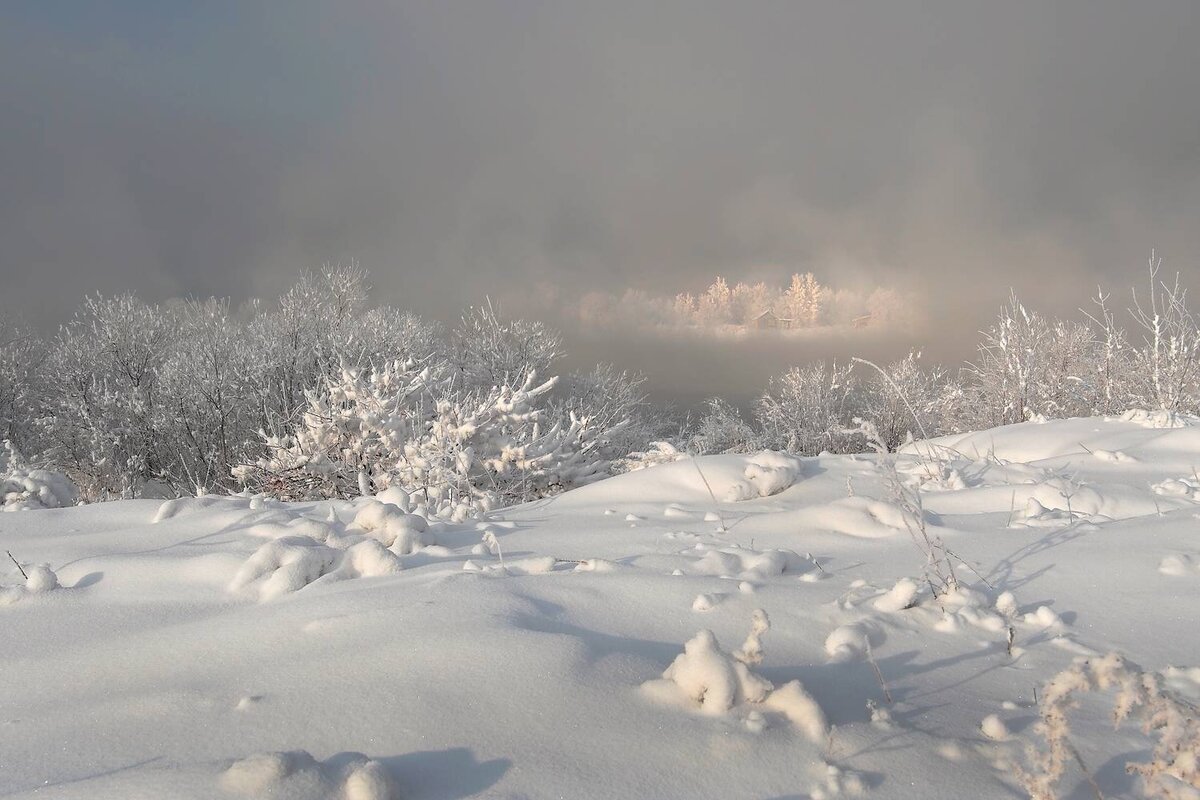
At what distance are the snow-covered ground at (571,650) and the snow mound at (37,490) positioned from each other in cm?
502

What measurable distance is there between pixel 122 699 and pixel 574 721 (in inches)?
45.8

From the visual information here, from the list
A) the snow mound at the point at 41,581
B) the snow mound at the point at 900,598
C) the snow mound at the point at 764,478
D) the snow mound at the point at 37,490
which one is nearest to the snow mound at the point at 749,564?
the snow mound at the point at 900,598

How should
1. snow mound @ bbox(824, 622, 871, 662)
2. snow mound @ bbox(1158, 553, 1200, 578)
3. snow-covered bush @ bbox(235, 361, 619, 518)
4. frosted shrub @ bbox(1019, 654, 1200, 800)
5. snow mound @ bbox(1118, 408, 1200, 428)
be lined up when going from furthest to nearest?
snow-covered bush @ bbox(235, 361, 619, 518)
snow mound @ bbox(1118, 408, 1200, 428)
snow mound @ bbox(1158, 553, 1200, 578)
snow mound @ bbox(824, 622, 871, 662)
frosted shrub @ bbox(1019, 654, 1200, 800)

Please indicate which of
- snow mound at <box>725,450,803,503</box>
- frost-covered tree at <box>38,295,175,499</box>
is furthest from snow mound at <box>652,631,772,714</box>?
frost-covered tree at <box>38,295,175,499</box>

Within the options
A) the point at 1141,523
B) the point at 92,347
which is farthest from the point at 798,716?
the point at 92,347

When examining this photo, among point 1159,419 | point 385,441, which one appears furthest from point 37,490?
point 1159,419

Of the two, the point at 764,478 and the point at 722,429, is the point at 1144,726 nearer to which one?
the point at 764,478

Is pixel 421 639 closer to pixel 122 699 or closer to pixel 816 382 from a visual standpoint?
pixel 122 699

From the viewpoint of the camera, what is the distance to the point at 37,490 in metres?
7.92

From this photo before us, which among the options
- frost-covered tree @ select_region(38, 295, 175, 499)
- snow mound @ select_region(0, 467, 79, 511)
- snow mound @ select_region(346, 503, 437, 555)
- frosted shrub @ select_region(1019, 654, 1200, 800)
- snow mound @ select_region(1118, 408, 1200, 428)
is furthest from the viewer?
frost-covered tree @ select_region(38, 295, 175, 499)

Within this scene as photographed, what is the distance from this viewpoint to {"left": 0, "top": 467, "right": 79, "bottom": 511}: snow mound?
7.71 metres

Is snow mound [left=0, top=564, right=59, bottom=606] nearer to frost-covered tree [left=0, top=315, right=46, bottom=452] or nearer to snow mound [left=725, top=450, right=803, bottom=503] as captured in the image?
snow mound [left=725, top=450, right=803, bottom=503]

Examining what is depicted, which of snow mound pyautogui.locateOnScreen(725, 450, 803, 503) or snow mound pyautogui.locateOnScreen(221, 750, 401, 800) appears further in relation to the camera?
snow mound pyautogui.locateOnScreen(725, 450, 803, 503)

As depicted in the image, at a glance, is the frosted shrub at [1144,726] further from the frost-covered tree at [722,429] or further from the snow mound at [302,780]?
the frost-covered tree at [722,429]
